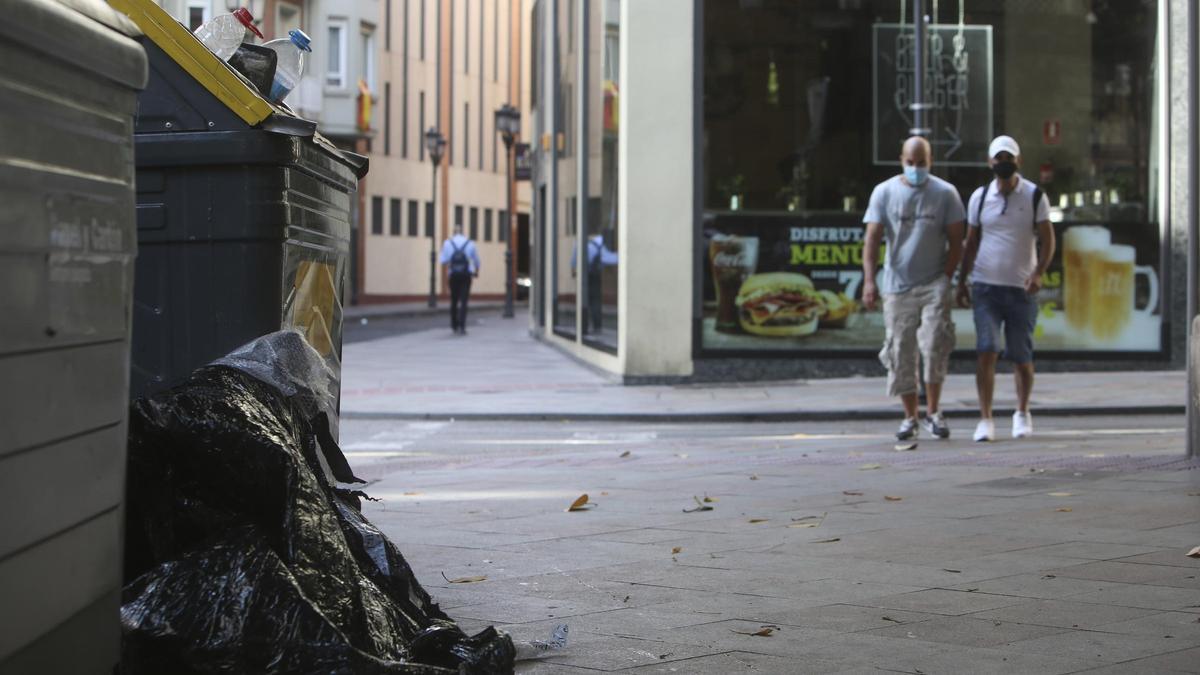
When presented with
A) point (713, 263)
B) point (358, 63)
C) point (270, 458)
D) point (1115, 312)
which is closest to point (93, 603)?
point (270, 458)

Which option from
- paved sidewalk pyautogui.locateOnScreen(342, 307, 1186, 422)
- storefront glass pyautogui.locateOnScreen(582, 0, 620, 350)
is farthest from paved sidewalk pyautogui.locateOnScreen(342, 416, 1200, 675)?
storefront glass pyautogui.locateOnScreen(582, 0, 620, 350)

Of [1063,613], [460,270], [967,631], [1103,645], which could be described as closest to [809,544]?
[1063,613]

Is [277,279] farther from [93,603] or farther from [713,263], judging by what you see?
[713,263]

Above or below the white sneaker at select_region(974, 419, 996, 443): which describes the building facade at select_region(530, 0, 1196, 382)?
above

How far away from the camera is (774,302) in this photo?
1712cm

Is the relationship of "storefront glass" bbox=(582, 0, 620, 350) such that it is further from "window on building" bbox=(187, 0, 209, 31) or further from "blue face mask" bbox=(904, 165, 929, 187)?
"window on building" bbox=(187, 0, 209, 31)

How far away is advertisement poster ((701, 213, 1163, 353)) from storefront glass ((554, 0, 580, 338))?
533 centimetres

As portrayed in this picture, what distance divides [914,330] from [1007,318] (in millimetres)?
630

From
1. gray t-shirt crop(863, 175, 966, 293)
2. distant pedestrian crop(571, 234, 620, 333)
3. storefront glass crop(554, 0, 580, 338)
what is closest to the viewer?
gray t-shirt crop(863, 175, 966, 293)

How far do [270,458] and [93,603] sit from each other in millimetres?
768

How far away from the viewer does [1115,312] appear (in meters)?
17.5

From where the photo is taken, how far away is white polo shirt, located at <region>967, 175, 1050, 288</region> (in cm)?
1100

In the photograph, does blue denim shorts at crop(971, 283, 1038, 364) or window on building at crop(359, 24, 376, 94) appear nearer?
blue denim shorts at crop(971, 283, 1038, 364)

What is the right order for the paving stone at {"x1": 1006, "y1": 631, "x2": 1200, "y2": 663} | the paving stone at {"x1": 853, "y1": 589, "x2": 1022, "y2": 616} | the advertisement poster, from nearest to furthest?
the paving stone at {"x1": 1006, "y1": 631, "x2": 1200, "y2": 663} < the paving stone at {"x1": 853, "y1": 589, "x2": 1022, "y2": 616} < the advertisement poster
